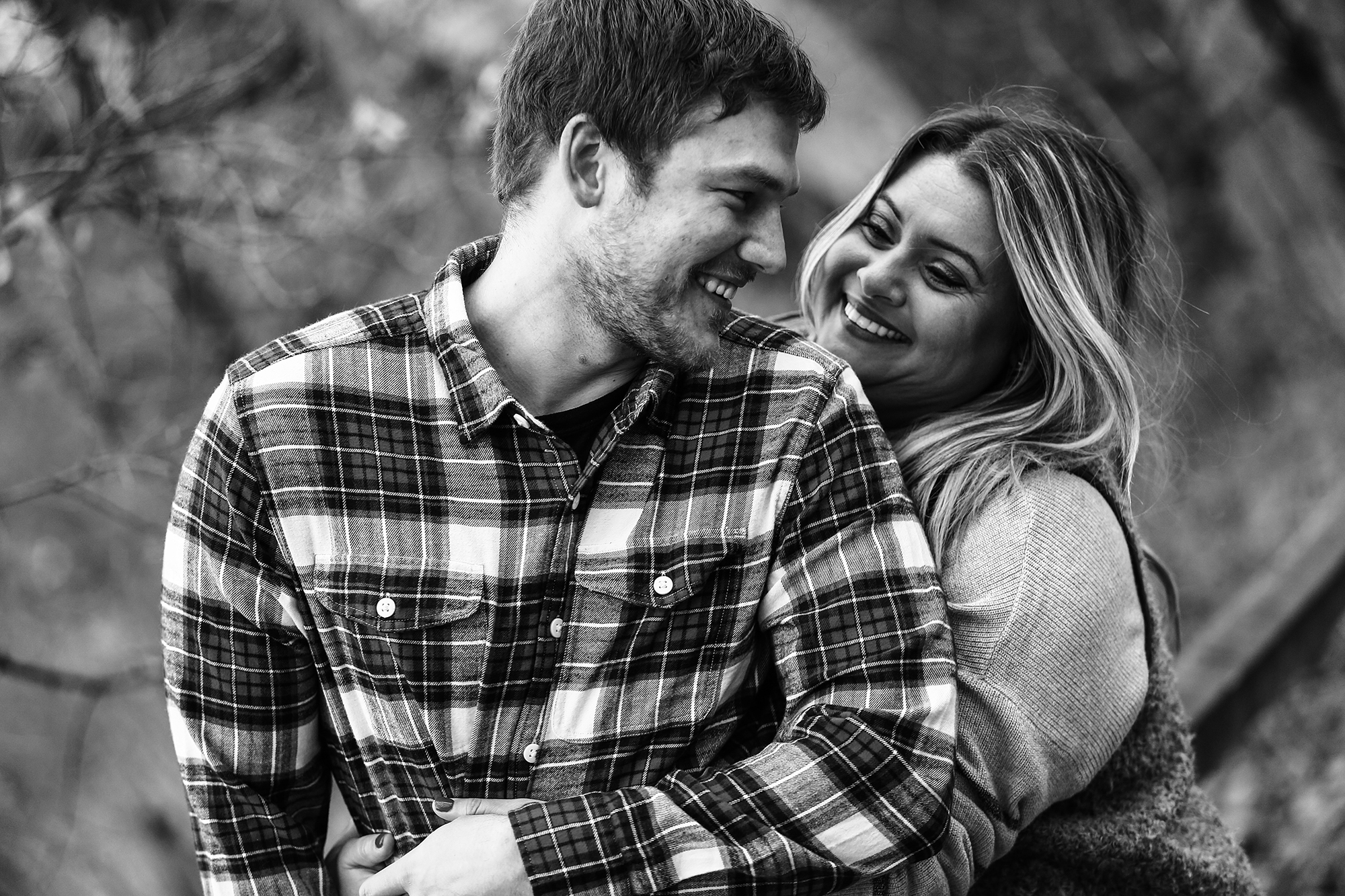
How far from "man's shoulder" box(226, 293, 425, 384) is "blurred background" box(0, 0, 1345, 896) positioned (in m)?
1.31

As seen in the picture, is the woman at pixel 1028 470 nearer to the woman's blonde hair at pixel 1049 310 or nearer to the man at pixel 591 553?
the woman's blonde hair at pixel 1049 310

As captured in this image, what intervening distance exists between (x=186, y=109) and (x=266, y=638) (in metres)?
2.06

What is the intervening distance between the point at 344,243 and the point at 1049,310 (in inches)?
146

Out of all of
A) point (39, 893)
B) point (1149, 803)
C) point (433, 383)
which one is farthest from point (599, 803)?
point (39, 893)

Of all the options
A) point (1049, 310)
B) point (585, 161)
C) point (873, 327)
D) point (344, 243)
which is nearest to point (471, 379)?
point (585, 161)

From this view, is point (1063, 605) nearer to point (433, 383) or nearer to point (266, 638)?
point (433, 383)

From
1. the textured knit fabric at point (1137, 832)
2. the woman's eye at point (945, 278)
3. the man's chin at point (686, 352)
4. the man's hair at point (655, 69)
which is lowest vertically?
the textured knit fabric at point (1137, 832)

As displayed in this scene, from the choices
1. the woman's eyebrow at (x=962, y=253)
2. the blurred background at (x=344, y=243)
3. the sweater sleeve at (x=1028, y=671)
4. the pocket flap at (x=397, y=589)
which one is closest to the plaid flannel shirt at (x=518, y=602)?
the pocket flap at (x=397, y=589)

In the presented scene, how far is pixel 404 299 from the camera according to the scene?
1.88 m

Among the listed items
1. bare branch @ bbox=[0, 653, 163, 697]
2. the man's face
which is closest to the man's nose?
the man's face

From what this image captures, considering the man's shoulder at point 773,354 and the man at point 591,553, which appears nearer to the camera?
the man at point 591,553

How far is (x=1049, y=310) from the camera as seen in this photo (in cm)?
215

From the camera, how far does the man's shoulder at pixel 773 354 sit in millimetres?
1835

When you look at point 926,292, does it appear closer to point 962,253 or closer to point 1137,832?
point 962,253
